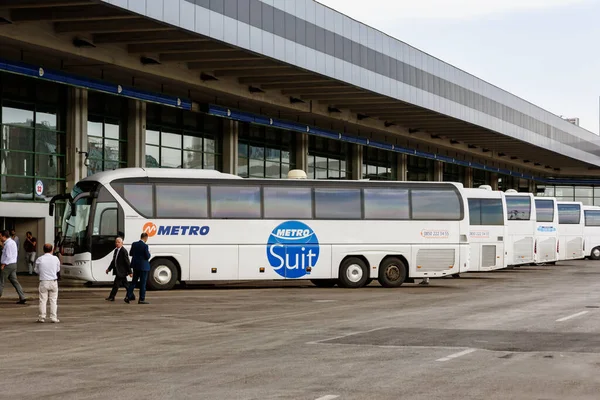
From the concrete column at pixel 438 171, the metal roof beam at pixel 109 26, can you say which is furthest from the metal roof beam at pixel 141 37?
the concrete column at pixel 438 171

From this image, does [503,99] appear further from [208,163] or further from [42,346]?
[42,346]

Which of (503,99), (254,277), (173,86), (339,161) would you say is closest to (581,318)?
(254,277)

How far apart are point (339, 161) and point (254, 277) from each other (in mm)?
28558

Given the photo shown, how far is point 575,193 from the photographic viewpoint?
3844 inches

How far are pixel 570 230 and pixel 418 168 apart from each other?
15.3 meters

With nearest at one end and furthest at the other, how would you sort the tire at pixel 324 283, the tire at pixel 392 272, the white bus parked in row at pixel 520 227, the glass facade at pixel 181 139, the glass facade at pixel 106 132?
the tire at pixel 392 272, the tire at pixel 324 283, the glass facade at pixel 106 132, the glass facade at pixel 181 139, the white bus parked in row at pixel 520 227

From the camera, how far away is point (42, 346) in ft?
46.2

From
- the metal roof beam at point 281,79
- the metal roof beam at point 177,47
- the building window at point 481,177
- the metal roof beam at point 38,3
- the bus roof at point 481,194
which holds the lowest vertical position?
the bus roof at point 481,194

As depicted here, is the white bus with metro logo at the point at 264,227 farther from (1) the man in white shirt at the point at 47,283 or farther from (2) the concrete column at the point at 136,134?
(2) the concrete column at the point at 136,134

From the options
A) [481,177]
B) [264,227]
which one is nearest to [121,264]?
[264,227]

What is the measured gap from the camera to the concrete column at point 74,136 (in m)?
35.9

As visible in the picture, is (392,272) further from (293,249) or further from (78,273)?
(78,273)

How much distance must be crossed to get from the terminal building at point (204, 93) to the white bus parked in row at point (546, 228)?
730 centimetres

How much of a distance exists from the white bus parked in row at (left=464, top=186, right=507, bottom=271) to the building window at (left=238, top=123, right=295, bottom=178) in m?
12.6
